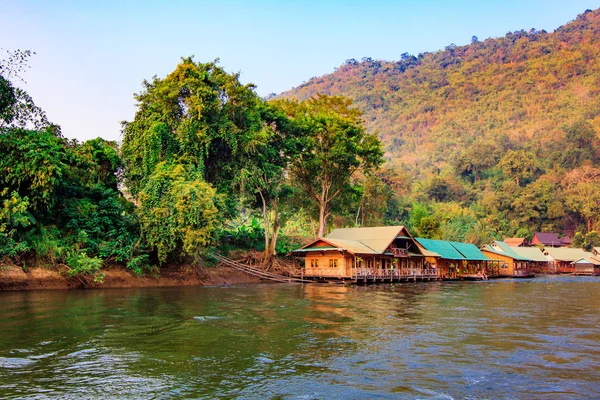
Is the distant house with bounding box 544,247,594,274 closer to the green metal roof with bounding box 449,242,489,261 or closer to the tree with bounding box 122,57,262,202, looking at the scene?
the green metal roof with bounding box 449,242,489,261

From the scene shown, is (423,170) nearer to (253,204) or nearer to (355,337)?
(253,204)

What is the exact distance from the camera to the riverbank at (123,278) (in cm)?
2575

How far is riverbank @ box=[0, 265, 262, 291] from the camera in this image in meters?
25.8

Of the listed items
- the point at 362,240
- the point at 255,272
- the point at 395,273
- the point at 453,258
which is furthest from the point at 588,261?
the point at 255,272

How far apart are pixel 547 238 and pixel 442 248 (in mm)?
49313

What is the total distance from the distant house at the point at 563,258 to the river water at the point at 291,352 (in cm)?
5989

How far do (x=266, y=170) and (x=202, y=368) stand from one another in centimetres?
3031

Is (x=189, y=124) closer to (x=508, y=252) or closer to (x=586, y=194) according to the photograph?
(x=508, y=252)

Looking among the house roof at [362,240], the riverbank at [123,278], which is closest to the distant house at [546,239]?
the house roof at [362,240]

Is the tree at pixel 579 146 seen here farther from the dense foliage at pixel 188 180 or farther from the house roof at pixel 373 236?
the house roof at pixel 373 236

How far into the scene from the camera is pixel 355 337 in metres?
13.7

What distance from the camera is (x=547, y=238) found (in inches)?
3504

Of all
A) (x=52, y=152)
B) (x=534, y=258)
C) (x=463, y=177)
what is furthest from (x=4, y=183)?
(x=463, y=177)

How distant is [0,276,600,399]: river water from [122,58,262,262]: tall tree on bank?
10.2 metres
